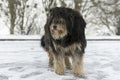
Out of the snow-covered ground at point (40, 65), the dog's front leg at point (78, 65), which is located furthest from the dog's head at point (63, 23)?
the snow-covered ground at point (40, 65)

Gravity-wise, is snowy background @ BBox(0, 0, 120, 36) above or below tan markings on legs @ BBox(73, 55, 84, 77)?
below

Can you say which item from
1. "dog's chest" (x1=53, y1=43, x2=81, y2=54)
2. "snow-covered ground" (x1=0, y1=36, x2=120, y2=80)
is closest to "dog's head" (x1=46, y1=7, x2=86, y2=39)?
"dog's chest" (x1=53, y1=43, x2=81, y2=54)

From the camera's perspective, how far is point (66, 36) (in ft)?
18.1

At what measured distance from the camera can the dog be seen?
533 cm

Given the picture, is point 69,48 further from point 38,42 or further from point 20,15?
point 20,15

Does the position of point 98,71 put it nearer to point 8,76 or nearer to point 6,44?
point 8,76

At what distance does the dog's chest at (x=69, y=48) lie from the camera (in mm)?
5641

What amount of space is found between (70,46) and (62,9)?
61 centimetres

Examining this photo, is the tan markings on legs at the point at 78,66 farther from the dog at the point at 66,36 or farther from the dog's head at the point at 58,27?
the dog's head at the point at 58,27

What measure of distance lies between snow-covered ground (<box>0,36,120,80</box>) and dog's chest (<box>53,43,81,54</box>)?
1.32 ft

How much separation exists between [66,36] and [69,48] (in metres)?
0.25

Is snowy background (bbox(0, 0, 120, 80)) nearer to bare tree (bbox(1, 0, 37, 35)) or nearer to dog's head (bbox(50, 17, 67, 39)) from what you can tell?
bare tree (bbox(1, 0, 37, 35))

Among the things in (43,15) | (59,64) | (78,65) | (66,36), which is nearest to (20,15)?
(43,15)

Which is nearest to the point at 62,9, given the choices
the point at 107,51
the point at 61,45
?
the point at 61,45
